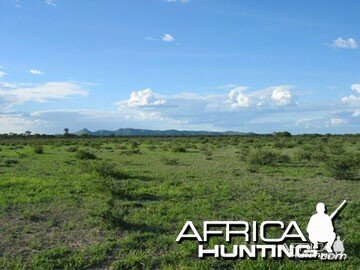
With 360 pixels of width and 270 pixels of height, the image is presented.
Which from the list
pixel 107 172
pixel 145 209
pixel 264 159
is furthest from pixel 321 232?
pixel 264 159

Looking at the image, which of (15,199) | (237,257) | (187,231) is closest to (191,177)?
(15,199)

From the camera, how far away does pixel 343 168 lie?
65.4 ft

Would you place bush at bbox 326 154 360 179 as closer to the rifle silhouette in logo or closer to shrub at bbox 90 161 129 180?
shrub at bbox 90 161 129 180

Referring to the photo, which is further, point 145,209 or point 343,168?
point 343,168

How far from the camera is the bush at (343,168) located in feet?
62.8

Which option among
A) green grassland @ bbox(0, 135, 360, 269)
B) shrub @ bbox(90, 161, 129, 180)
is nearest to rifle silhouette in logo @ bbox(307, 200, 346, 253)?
green grassland @ bbox(0, 135, 360, 269)

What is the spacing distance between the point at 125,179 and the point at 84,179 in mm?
1612

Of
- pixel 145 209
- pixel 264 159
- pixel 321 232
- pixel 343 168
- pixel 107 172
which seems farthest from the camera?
pixel 264 159

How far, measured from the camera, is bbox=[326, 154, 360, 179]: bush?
19.2m

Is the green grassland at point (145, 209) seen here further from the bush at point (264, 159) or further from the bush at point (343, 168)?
the bush at point (264, 159)

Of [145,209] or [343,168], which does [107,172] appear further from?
[343,168]

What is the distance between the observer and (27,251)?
9.21 meters

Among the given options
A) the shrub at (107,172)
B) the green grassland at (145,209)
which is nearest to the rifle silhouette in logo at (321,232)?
the green grassland at (145,209)

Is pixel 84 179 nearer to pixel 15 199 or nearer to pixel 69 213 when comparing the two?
pixel 15 199
